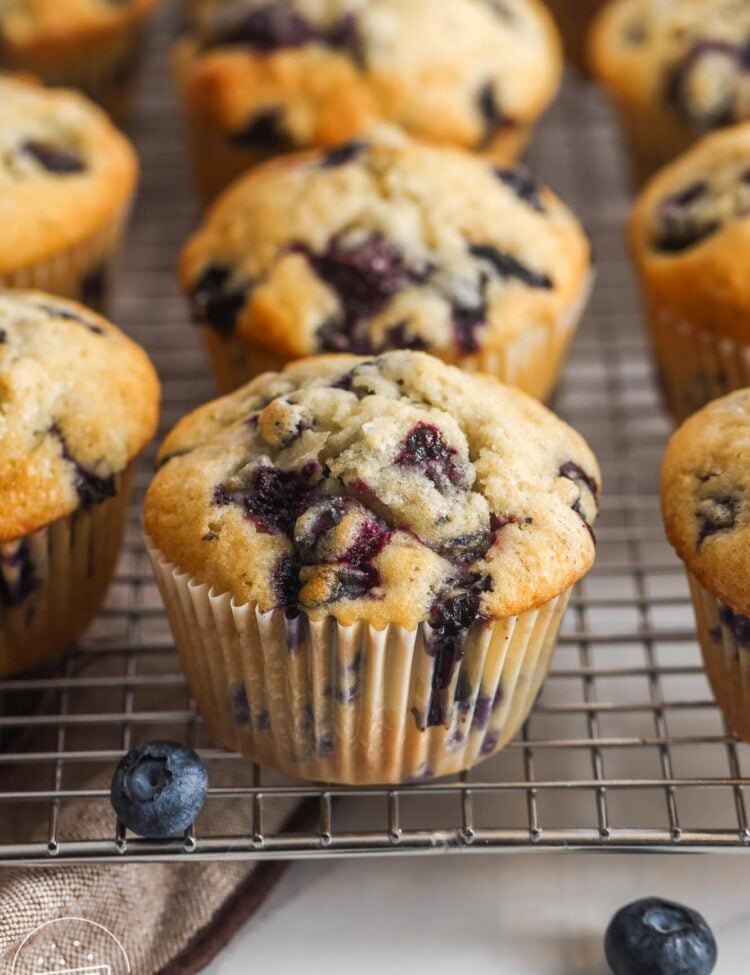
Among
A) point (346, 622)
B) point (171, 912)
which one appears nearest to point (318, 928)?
point (171, 912)

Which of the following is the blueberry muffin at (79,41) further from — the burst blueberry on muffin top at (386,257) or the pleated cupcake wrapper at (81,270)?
the burst blueberry on muffin top at (386,257)

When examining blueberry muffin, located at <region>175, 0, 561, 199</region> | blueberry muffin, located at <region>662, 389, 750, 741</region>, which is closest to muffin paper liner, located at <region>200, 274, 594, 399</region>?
blueberry muffin, located at <region>662, 389, 750, 741</region>

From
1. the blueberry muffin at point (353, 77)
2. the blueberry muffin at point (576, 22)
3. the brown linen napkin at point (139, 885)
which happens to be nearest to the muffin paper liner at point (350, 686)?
the brown linen napkin at point (139, 885)

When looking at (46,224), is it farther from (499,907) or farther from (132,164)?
(499,907)

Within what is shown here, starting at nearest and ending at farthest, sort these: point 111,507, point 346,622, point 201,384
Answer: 1. point 346,622
2. point 111,507
3. point 201,384

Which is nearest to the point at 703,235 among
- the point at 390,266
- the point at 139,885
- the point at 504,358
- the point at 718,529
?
the point at 504,358

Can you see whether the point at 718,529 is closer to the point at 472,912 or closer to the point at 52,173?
the point at 472,912
